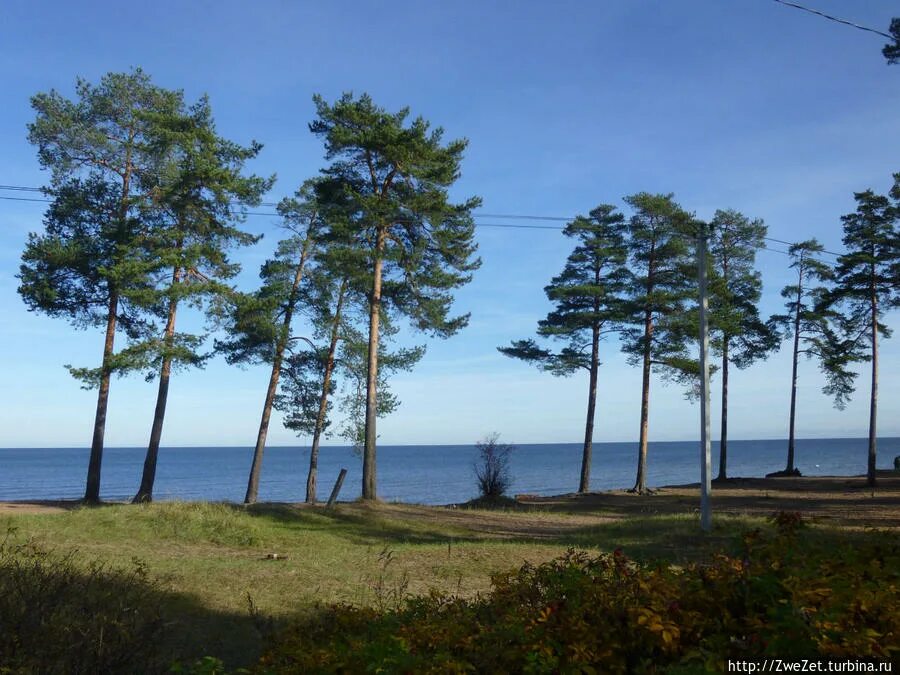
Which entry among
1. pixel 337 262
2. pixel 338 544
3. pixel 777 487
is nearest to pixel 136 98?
pixel 337 262

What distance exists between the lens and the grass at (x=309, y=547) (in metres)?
8.51

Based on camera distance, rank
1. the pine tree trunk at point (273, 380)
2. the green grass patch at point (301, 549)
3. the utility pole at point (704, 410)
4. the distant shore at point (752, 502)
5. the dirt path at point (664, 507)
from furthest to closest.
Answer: the pine tree trunk at point (273, 380), the distant shore at point (752, 502), the dirt path at point (664, 507), the utility pole at point (704, 410), the green grass patch at point (301, 549)

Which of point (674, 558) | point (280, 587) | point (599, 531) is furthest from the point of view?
point (599, 531)

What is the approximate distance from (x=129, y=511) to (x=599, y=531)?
10.5 metres

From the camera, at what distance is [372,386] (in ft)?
71.7

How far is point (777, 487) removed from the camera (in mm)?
29984

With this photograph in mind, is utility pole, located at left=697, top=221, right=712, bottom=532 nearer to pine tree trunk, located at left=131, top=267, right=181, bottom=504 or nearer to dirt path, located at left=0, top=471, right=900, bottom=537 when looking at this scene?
dirt path, located at left=0, top=471, right=900, bottom=537

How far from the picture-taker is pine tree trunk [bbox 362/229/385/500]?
853 inches

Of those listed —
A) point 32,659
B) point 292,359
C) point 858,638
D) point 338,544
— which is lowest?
point 338,544

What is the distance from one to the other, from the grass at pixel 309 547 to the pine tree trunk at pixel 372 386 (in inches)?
46.0

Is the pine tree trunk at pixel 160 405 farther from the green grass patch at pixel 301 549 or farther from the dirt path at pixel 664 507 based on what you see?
the green grass patch at pixel 301 549

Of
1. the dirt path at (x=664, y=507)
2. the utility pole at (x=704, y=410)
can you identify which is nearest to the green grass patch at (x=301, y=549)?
the dirt path at (x=664, y=507)

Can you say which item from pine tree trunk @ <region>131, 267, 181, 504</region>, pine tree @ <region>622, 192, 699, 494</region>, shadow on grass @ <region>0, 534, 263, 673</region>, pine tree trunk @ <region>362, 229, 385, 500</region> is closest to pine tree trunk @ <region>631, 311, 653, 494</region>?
pine tree @ <region>622, 192, 699, 494</region>

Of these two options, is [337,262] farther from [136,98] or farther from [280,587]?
[280,587]
